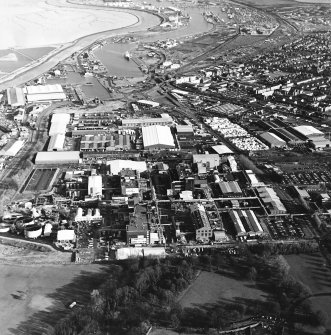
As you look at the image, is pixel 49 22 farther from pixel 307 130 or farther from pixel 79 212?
pixel 79 212

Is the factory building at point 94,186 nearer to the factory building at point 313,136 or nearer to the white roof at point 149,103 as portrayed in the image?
the white roof at point 149,103

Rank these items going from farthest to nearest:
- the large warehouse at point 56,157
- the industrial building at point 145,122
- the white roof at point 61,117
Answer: the white roof at point 61,117
the industrial building at point 145,122
the large warehouse at point 56,157

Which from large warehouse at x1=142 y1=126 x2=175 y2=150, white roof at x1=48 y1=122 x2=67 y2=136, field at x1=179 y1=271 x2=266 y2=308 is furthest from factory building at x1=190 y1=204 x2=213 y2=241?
white roof at x1=48 y1=122 x2=67 y2=136

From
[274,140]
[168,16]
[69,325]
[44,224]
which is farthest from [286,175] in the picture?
[168,16]

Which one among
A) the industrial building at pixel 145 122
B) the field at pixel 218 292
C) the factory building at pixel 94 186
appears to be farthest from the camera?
the industrial building at pixel 145 122

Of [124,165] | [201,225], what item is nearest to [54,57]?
[124,165]

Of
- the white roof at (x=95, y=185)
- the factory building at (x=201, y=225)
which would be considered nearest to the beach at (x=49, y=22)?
the white roof at (x=95, y=185)

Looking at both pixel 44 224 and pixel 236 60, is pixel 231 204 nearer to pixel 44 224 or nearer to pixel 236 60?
pixel 44 224
